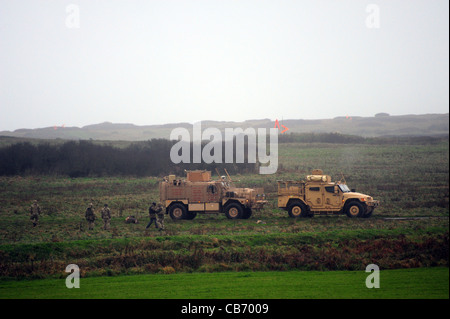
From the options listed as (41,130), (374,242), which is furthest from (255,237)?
(41,130)

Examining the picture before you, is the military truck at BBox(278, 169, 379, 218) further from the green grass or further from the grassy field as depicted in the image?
the green grass

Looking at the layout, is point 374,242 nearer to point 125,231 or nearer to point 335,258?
point 335,258

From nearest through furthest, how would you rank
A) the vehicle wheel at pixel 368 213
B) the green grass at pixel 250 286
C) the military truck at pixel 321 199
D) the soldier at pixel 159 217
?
1. the green grass at pixel 250 286
2. the soldier at pixel 159 217
3. the vehicle wheel at pixel 368 213
4. the military truck at pixel 321 199

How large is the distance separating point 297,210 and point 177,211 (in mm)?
6906

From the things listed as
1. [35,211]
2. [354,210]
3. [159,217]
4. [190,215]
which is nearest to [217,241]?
[159,217]

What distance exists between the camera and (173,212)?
27141 mm

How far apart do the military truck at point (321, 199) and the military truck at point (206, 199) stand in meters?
1.57

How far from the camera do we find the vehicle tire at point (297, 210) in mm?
26438

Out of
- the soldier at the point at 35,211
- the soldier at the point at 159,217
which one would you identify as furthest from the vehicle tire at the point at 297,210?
the soldier at the point at 35,211

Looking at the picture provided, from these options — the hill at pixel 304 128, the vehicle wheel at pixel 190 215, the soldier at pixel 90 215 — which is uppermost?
the hill at pixel 304 128

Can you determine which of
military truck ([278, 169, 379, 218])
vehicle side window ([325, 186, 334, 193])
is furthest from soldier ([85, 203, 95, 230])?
vehicle side window ([325, 186, 334, 193])

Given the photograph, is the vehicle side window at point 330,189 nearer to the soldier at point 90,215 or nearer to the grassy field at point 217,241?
the grassy field at point 217,241
